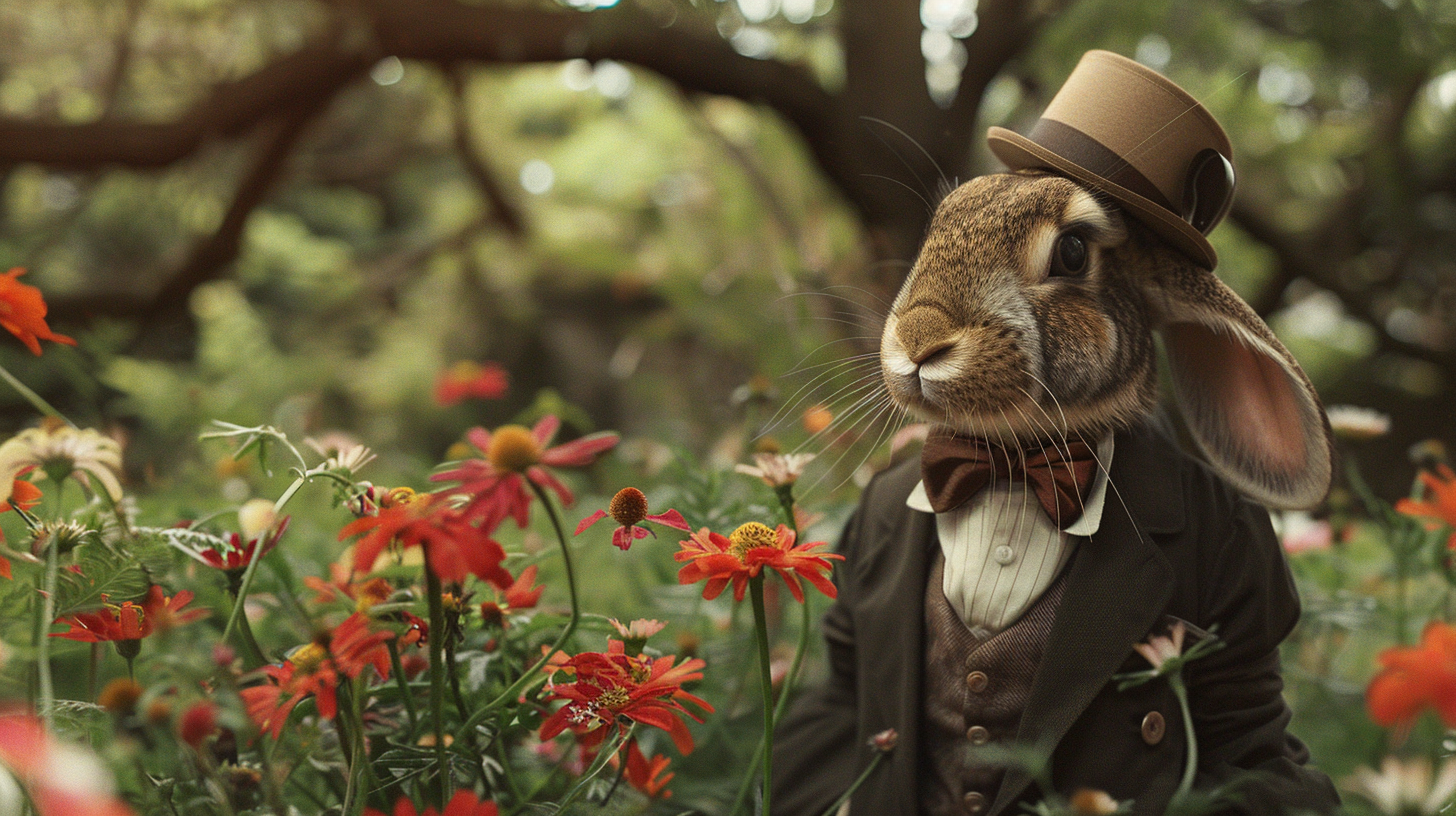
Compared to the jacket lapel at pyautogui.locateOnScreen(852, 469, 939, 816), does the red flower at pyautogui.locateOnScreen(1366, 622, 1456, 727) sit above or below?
above

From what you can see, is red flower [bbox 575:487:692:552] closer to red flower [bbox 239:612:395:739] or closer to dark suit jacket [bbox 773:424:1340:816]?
red flower [bbox 239:612:395:739]

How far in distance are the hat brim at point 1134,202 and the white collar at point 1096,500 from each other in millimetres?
146

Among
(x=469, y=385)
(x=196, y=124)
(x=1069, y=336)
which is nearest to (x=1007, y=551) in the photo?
Answer: (x=1069, y=336)

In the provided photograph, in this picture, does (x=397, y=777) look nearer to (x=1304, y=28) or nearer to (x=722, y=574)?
(x=722, y=574)

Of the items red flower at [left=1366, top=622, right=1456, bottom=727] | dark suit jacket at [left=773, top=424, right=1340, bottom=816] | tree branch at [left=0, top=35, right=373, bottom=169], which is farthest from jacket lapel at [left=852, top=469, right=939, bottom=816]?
tree branch at [left=0, top=35, right=373, bottom=169]

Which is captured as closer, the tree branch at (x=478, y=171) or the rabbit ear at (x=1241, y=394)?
the rabbit ear at (x=1241, y=394)

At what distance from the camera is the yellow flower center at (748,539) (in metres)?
0.55

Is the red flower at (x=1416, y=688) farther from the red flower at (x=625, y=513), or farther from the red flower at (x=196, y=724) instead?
the red flower at (x=196, y=724)

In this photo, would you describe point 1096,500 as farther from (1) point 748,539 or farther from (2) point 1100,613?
(1) point 748,539

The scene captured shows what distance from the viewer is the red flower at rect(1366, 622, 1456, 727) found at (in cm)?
36

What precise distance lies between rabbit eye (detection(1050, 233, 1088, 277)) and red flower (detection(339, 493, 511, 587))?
436mm

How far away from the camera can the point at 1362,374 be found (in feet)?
7.89

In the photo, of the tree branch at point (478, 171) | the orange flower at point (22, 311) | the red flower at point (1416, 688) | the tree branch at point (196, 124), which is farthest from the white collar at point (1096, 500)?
the tree branch at point (478, 171)

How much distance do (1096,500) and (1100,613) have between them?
84mm
